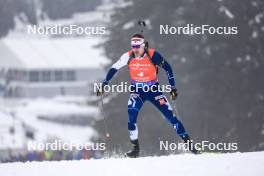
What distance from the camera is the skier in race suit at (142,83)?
1274 centimetres

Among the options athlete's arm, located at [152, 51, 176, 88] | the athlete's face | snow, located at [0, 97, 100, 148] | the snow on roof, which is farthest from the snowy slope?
snow, located at [0, 97, 100, 148]

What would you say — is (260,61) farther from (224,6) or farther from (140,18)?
(140,18)

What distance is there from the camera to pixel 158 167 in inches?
412

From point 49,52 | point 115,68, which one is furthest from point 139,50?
point 49,52

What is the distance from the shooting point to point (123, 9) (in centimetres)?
2041

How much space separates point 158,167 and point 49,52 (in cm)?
2038

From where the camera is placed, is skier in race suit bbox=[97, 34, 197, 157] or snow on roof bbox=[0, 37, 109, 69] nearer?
skier in race suit bbox=[97, 34, 197, 157]

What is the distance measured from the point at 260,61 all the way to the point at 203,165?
885cm

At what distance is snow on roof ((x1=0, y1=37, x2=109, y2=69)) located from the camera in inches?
851

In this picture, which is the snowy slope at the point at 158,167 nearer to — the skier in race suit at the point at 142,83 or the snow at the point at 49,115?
the skier in race suit at the point at 142,83

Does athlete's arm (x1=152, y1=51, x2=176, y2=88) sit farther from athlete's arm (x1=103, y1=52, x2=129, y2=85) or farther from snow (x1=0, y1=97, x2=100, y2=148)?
snow (x1=0, y1=97, x2=100, y2=148)

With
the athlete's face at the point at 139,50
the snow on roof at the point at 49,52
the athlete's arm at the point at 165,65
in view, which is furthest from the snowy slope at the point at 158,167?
the snow on roof at the point at 49,52

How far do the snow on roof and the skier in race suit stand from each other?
6341 millimetres

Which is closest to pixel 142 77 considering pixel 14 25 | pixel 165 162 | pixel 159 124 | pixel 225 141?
pixel 165 162
